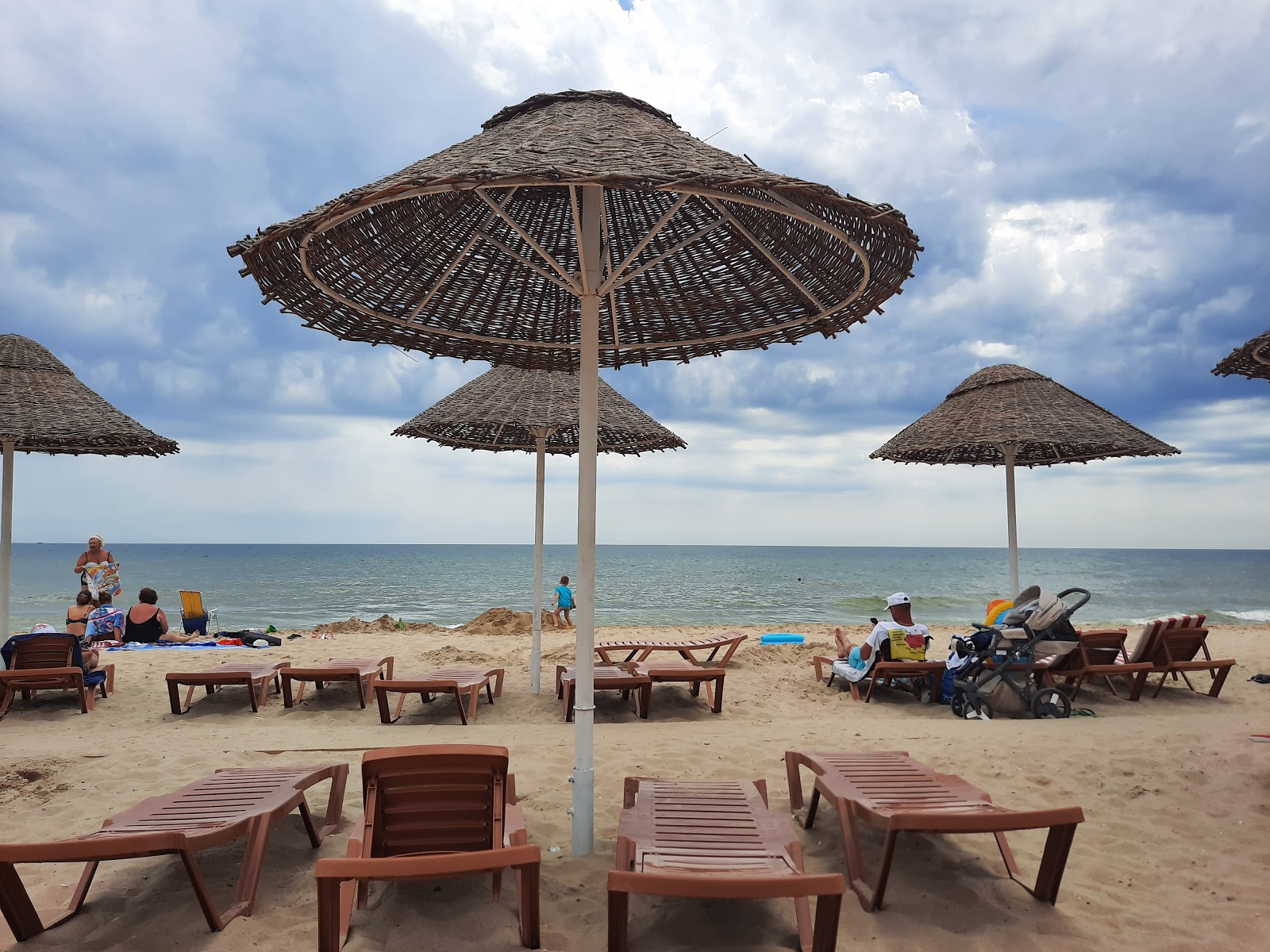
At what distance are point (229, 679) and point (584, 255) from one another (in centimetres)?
584

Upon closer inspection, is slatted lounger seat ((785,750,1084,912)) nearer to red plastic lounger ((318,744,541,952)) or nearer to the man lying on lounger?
red plastic lounger ((318,744,541,952))

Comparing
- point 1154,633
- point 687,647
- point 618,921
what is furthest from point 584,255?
point 1154,633

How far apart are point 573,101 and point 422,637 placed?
10921 mm

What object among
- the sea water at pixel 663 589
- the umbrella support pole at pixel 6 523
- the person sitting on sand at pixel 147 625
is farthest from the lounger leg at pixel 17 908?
the sea water at pixel 663 589

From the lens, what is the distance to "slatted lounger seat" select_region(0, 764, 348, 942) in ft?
7.95

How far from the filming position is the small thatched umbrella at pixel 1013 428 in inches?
369

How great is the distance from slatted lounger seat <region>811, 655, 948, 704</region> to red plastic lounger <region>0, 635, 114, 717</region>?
7253 millimetres

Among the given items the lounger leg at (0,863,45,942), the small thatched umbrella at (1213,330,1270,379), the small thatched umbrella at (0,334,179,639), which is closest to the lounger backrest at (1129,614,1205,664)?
the small thatched umbrella at (1213,330,1270,379)

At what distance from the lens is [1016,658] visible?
659 cm

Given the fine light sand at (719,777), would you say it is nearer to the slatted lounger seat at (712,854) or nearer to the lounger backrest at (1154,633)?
the slatted lounger seat at (712,854)

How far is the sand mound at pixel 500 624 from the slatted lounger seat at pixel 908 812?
10389 mm

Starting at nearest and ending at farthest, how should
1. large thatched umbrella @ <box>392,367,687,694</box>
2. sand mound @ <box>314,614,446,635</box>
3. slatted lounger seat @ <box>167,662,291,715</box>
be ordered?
slatted lounger seat @ <box>167,662,291,715</box>, large thatched umbrella @ <box>392,367,687,694</box>, sand mound @ <box>314,614,446,635</box>

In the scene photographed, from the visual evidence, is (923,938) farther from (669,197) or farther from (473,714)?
(473,714)

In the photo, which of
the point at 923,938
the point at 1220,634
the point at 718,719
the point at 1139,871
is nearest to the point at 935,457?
the point at 718,719
